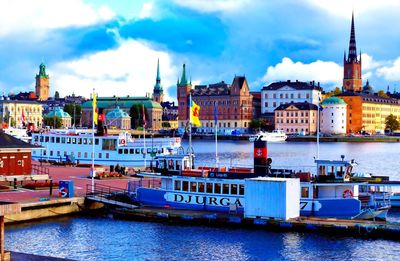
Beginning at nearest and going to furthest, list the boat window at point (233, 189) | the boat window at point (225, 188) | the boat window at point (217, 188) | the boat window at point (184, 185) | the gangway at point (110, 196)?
the boat window at point (233, 189) < the boat window at point (225, 188) < the boat window at point (217, 188) < the boat window at point (184, 185) < the gangway at point (110, 196)

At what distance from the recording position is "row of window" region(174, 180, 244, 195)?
1633 inches

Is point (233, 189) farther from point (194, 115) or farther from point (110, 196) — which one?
point (194, 115)

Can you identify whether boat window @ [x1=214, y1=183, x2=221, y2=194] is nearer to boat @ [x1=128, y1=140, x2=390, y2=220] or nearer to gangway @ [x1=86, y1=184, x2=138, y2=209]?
boat @ [x1=128, y1=140, x2=390, y2=220]

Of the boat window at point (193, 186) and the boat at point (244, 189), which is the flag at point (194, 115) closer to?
the boat at point (244, 189)

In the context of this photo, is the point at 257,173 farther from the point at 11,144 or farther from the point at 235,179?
the point at 11,144

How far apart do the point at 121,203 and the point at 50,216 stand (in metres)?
4.73

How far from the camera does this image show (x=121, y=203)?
43812 millimetres

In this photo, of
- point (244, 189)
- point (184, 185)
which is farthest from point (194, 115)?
point (244, 189)

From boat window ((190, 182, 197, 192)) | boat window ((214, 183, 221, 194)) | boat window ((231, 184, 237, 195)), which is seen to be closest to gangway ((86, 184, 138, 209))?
boat window ((190, 182, 197, 192))

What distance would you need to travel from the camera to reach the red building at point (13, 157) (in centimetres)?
5138

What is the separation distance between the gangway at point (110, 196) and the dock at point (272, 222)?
Result: 1071 mm

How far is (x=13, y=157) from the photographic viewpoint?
171 ft

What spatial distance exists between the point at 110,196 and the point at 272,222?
41.1ft

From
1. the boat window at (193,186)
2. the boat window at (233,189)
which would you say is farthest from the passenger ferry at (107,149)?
the boat window at (233,189)
